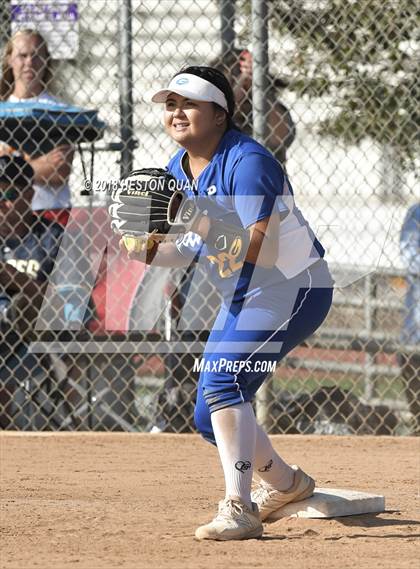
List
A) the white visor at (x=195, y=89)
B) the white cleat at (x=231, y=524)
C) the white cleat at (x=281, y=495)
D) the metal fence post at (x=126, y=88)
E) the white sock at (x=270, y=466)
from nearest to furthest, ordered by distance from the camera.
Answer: the white cleat at (x=231, y=524) → the white visor at (x=195, y=89) → the white sock at (x=270, y=466) → the white cleat at (x=281, y=495) → the metal fence post at (x=126, y=88)

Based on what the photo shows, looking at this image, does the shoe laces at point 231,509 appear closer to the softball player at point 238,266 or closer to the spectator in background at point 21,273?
the softball player at point 238,266

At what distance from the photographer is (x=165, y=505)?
5.02m

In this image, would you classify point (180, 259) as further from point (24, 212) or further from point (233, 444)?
point (24, 212)

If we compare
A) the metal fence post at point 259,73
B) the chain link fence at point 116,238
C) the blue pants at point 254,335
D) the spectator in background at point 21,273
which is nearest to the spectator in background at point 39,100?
the chain link fence at point 116,238

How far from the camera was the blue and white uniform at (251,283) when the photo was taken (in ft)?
13.5

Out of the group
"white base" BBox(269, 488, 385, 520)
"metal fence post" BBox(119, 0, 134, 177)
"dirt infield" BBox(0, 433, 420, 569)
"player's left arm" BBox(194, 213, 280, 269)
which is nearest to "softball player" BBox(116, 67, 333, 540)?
"player's left arm" BBox(194, 213, 280, 269)

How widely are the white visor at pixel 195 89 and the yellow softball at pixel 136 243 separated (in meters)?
0.56

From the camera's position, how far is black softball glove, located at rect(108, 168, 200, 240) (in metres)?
3.99

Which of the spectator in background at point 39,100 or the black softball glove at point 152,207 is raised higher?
the black softball glove at point 152,207

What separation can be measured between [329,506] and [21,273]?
3.27m

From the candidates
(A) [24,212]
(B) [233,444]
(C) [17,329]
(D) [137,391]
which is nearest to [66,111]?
(A) [24,212]

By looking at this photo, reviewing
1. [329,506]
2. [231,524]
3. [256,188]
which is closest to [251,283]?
Result: [256,188]

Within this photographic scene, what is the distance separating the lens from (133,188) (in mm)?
4023

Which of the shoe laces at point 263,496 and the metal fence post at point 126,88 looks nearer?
the shoe laces at point 263,496
